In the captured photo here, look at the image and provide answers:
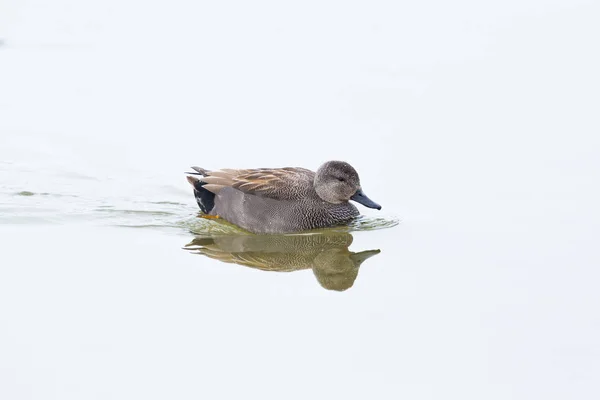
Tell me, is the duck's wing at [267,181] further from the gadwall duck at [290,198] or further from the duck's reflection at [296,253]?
the duck's reflection at [296,253]

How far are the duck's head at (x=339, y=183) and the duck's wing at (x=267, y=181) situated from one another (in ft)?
0.77

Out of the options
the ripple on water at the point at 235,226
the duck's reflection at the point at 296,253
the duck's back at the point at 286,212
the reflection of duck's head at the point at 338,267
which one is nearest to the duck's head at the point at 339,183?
the duck's back at the point at 286,212

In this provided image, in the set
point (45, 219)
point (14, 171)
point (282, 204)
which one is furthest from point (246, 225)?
point (14, 171)

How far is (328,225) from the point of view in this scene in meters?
12.0

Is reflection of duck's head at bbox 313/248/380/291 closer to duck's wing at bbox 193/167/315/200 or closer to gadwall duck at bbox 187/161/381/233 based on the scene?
gadwall duck at bbox 187/161/381/233

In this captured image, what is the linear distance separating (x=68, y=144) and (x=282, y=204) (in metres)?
4.55

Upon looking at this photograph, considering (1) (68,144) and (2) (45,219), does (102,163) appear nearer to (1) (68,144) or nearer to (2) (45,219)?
(1) (68,144)

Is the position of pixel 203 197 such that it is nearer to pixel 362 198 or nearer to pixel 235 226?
pixel 235 226

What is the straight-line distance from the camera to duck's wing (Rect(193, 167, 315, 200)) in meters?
11.9

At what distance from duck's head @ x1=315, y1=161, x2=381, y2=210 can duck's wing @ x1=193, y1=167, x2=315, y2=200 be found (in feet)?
0.77

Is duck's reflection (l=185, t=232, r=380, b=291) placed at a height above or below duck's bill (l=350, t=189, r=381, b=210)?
below

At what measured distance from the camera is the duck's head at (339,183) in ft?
38.7

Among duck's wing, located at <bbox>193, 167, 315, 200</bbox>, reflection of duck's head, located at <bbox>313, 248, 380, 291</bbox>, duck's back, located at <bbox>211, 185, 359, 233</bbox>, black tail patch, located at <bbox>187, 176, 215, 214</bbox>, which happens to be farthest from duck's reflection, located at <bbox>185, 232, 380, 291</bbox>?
black tail patch, located at <bbox>187, 176, 215, 214</bbox>

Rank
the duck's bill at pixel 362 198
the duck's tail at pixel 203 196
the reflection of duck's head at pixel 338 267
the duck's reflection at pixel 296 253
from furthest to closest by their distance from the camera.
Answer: the duck's tail at pixel 203 196 < the duck's bill at pixel 362 198 < the duck's reflection at pixel 296 253 < the reflection of duck's head at pixel 338 267
